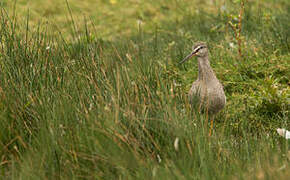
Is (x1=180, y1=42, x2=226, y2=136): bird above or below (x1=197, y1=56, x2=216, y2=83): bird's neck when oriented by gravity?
below

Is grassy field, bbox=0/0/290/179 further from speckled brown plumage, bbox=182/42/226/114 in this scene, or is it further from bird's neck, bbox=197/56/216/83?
bird's neck, bbox=197/56/216/83

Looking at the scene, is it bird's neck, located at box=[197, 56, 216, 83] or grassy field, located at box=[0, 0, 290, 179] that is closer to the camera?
grassy field, located at box=[0, 0, 290, 179]

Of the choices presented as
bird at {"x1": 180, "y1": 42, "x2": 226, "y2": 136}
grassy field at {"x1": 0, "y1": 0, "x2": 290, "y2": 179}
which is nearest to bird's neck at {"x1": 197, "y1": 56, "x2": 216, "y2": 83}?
bird at {"x1": 180, "y1": 42, "x2": 226, "y2": 136}

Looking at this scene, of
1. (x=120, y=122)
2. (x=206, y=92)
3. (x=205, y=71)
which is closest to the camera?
(x=120, y=122)

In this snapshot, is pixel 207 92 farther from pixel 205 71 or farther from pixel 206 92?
pixel 205 71

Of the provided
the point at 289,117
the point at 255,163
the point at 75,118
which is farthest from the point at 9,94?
the point at 289,117

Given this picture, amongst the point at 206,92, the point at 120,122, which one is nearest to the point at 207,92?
the point at 206,92

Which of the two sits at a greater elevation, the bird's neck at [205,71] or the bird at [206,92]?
the bird's neck at [205,71]

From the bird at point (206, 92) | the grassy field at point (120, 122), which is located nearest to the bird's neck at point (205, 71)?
the bird at point (206, 92)

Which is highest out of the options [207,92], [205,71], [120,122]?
[120,122]

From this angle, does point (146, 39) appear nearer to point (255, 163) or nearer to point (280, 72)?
point (280, 72)

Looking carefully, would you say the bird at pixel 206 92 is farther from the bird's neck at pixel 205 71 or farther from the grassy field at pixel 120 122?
the grassy field at pixel 120 122

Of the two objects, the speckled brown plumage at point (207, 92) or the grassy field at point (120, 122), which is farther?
the speckled brown plumage at point (207, 92)

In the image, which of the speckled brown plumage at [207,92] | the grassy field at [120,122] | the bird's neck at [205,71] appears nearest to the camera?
the grassy field at [120,122]
